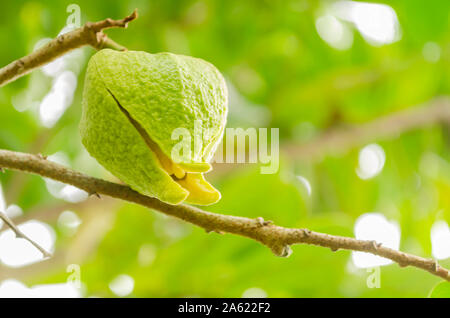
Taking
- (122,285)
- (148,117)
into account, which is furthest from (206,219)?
(122,285)

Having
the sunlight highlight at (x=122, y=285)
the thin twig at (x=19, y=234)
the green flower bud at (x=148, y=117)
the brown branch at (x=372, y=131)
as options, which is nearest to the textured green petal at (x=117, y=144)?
the green flower bud at (x=148, y=117)

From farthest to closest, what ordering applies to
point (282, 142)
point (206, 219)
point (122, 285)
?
point (282, 142)
point (122, 285)
point (206, 219)

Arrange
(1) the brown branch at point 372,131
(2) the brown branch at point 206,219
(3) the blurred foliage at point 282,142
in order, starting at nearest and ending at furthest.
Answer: (2) the brown branch at point 206,219, (3) the blurred foliage at point 282,142, (1) the brown branch at point 372,131

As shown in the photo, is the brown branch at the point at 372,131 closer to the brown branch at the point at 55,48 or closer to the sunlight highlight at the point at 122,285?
the sunlight highlight at the point at 122,285

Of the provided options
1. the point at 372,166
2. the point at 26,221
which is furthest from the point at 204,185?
the point at 372,166

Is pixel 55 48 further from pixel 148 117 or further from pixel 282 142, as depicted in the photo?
pixel 282 142
